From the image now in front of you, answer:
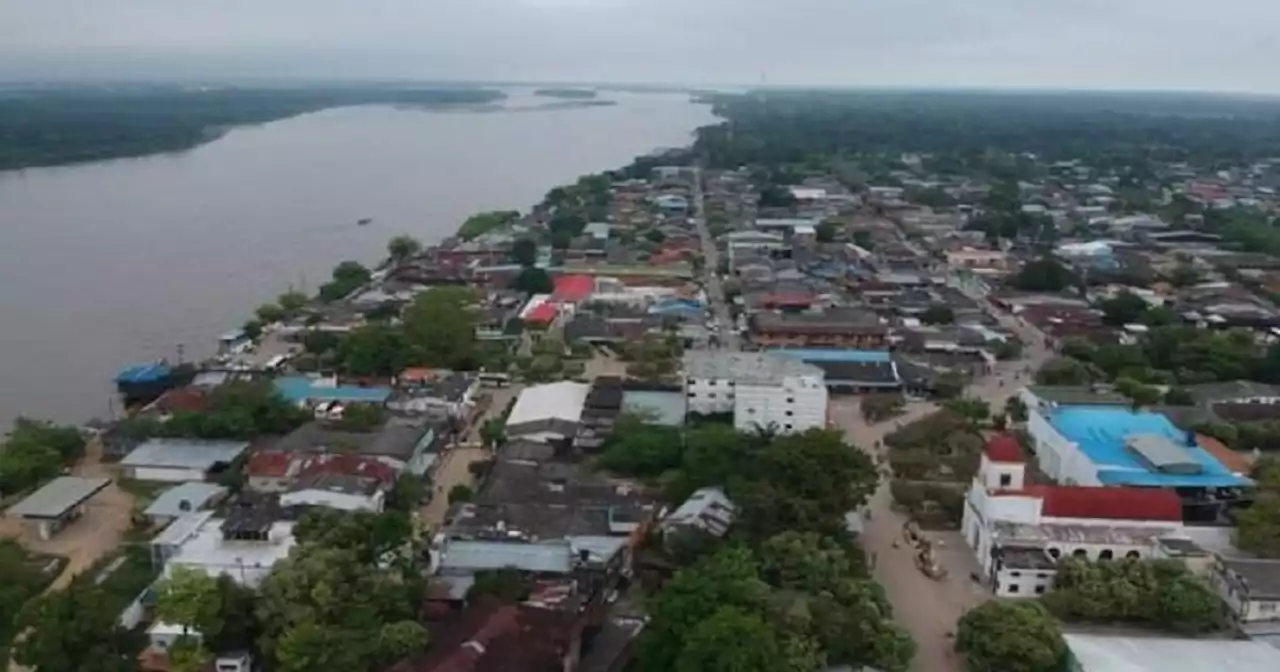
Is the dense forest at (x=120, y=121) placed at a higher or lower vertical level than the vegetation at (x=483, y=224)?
higher

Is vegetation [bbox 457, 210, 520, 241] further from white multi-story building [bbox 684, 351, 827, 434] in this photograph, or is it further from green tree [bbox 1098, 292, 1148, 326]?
green tree [bbox 1098, 292, 1148, 326]

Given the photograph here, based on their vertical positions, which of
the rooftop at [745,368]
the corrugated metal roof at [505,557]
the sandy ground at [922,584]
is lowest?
the sandy ground at [922,584]

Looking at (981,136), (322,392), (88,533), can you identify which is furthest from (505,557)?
(981,136)

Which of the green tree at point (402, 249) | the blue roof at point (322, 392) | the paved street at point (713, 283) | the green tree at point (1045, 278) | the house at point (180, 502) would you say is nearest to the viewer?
the house at point (180, 502)

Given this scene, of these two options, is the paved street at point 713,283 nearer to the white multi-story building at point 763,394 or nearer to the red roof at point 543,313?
the red roof at point 543,313

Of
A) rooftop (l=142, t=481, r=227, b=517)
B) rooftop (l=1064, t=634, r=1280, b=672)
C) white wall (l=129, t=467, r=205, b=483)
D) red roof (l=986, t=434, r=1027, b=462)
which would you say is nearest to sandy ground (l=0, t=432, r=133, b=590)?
white wall (l=129, t=467, r=205, b=483)

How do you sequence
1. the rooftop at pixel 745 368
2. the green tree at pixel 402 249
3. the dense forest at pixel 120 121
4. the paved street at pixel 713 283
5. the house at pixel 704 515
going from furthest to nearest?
the dense forest at pixel 120 121 → the green tree at pixel 402 249 → the paved street at pixel 713 283 → the rooftop at pixel 745 368 → the house at pixel 704 515

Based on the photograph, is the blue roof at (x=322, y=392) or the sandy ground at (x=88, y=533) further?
the blue roof at (x=322, y=392)

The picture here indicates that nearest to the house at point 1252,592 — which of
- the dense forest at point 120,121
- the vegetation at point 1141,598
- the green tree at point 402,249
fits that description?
the vegetation at point 1141,598
